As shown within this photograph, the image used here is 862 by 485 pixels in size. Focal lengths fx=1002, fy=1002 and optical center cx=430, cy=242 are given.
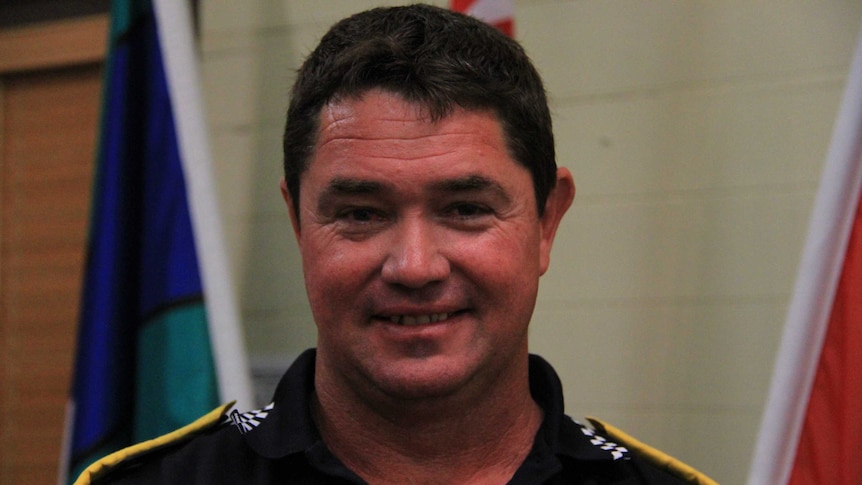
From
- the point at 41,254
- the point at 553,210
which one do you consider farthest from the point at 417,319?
the point at 41,254

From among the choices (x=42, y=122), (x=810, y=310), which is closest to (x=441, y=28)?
(x=810, y=310)

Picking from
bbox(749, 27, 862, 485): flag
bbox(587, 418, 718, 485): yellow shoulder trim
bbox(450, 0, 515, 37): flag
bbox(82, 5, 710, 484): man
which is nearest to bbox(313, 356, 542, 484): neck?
bbox(82, 5, 710, 484): man

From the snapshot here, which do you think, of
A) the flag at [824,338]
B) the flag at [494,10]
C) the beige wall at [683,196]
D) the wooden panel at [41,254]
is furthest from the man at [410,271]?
the wooden panel at [41,254]

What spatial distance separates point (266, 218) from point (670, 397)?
1.46 meters

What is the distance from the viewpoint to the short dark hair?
137cm

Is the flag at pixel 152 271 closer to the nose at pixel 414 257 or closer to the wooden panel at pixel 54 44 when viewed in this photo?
the wooden panel at pixel 54 44

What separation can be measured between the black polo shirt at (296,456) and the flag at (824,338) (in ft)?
1.76

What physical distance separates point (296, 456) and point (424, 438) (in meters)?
0.18

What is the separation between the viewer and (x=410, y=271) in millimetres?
1308

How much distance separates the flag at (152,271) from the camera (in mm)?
2486

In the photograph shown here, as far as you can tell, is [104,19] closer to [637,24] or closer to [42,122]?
[42,122]

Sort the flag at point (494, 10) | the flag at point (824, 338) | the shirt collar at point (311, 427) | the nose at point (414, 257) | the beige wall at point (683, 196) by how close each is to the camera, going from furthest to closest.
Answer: the beige wall at point (683, 196) < the flag at point (494, 10) < the flag at point (824, 338) < the shirt collar at point (311, 427) < the nose at point (414, 257)

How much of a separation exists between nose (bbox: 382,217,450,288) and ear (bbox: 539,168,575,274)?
0.79 feet

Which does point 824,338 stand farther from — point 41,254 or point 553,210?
point 41,254
